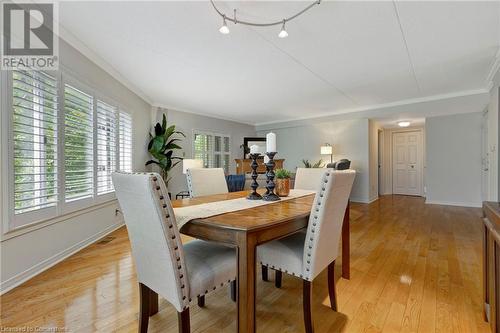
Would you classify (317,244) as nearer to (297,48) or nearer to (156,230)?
(156,230)

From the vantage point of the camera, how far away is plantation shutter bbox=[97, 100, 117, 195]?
3.13 meters

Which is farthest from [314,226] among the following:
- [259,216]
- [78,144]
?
[78,144]

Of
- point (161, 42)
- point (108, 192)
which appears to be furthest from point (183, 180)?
point (161, 42)

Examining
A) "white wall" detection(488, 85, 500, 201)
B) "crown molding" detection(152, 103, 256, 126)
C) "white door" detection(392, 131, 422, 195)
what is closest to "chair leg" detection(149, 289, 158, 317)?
"crown molding" detection(152, 103, 256, 126)

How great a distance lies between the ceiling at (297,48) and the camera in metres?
2.07

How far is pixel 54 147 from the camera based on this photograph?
230 cm

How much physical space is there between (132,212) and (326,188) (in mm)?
1006

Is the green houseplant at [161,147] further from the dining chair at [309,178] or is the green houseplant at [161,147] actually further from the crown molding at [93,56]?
the dining chair at [309,178]

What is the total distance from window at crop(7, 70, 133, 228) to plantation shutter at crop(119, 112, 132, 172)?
1.21 feet

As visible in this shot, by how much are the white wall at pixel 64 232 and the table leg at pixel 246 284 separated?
199 cm

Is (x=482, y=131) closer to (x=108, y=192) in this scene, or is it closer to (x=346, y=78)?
(x=346, y=78)

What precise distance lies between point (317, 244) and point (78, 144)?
112 inches

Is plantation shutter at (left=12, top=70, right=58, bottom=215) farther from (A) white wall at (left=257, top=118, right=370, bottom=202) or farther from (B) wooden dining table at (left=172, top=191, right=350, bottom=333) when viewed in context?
(A) white wall at (left=257, top=118, right=370, bottom=202)

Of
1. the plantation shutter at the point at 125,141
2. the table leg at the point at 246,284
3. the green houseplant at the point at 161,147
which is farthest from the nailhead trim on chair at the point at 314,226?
the green houseplant at the point at 161,147
